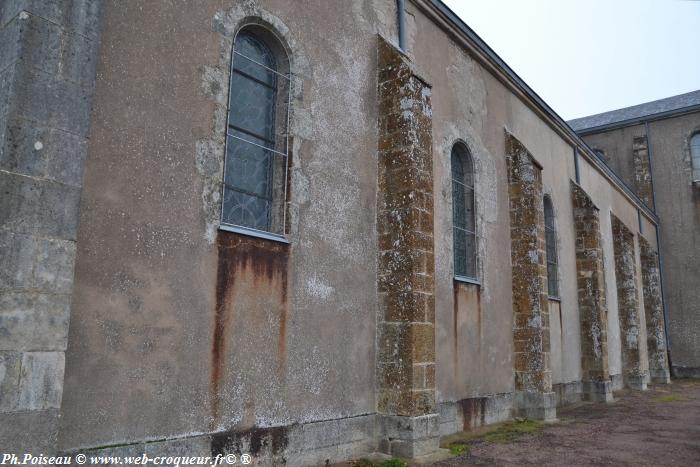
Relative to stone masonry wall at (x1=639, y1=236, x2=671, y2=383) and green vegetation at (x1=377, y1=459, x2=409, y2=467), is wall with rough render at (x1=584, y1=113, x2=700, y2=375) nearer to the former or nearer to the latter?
stone masonry wall at (x1=639, y1=236, x2=671, y2=383)

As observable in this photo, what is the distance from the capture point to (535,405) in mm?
9172

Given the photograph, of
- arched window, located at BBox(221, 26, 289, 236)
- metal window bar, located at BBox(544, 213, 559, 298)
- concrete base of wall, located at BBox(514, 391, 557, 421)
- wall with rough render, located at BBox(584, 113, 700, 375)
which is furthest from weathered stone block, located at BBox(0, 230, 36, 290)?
wall with rough render, located at BBox(584, 113, 700, 375)

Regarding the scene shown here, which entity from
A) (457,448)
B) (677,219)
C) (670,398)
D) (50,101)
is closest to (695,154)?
(677,219)

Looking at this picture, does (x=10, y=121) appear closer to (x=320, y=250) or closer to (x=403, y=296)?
(x=320, y=250)

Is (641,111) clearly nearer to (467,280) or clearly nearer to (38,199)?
(467,280)

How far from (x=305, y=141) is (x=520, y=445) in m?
4.69

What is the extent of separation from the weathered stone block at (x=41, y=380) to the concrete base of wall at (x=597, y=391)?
1166 centimetres

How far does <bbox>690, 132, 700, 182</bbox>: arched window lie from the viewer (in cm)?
2023

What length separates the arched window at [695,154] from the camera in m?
20.2

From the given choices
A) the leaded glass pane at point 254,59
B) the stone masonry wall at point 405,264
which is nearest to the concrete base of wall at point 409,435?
the stone masonry wall at point 405,264

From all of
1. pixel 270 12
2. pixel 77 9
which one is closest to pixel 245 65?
pixel 270 12

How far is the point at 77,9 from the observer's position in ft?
12.2

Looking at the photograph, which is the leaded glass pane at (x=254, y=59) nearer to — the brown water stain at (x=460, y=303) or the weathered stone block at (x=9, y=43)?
the weathered stone block at (x=9, y=43)

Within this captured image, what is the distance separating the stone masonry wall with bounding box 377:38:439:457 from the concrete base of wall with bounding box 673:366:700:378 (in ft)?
56.1
